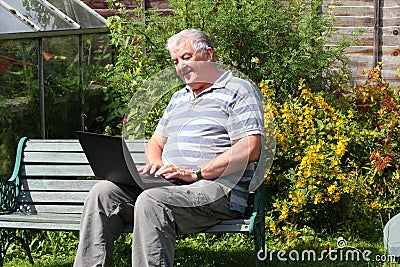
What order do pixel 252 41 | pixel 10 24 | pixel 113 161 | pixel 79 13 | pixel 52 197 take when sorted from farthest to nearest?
1. pixel 79 13
2. pixel 252 41
3. pixel 10 24
4. pixel 52 197
5. pixel 113 161

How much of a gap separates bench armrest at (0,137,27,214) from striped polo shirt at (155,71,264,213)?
1025 mm

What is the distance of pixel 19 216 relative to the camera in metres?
4.68

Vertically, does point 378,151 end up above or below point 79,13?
below

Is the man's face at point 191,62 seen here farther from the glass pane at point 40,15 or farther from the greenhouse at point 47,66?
the glass pane at point 40,15

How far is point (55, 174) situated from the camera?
4988 millimetres

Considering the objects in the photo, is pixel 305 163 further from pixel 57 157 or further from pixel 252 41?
pixel 57 157

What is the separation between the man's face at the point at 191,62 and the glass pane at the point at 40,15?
5.09 ft

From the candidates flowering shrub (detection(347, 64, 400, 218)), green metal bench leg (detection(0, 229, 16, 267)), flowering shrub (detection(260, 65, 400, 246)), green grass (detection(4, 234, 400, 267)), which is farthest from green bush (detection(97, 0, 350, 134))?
green metal bench leg (detection(0, 229, 16, 267))

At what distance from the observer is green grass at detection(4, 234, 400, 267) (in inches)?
198

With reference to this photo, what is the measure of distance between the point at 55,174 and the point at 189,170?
1.08 m

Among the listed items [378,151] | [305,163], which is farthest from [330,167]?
[378,151]

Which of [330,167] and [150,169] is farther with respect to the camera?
[330,167]

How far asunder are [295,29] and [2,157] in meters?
2.34

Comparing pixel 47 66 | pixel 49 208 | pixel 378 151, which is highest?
pixel 47 66
